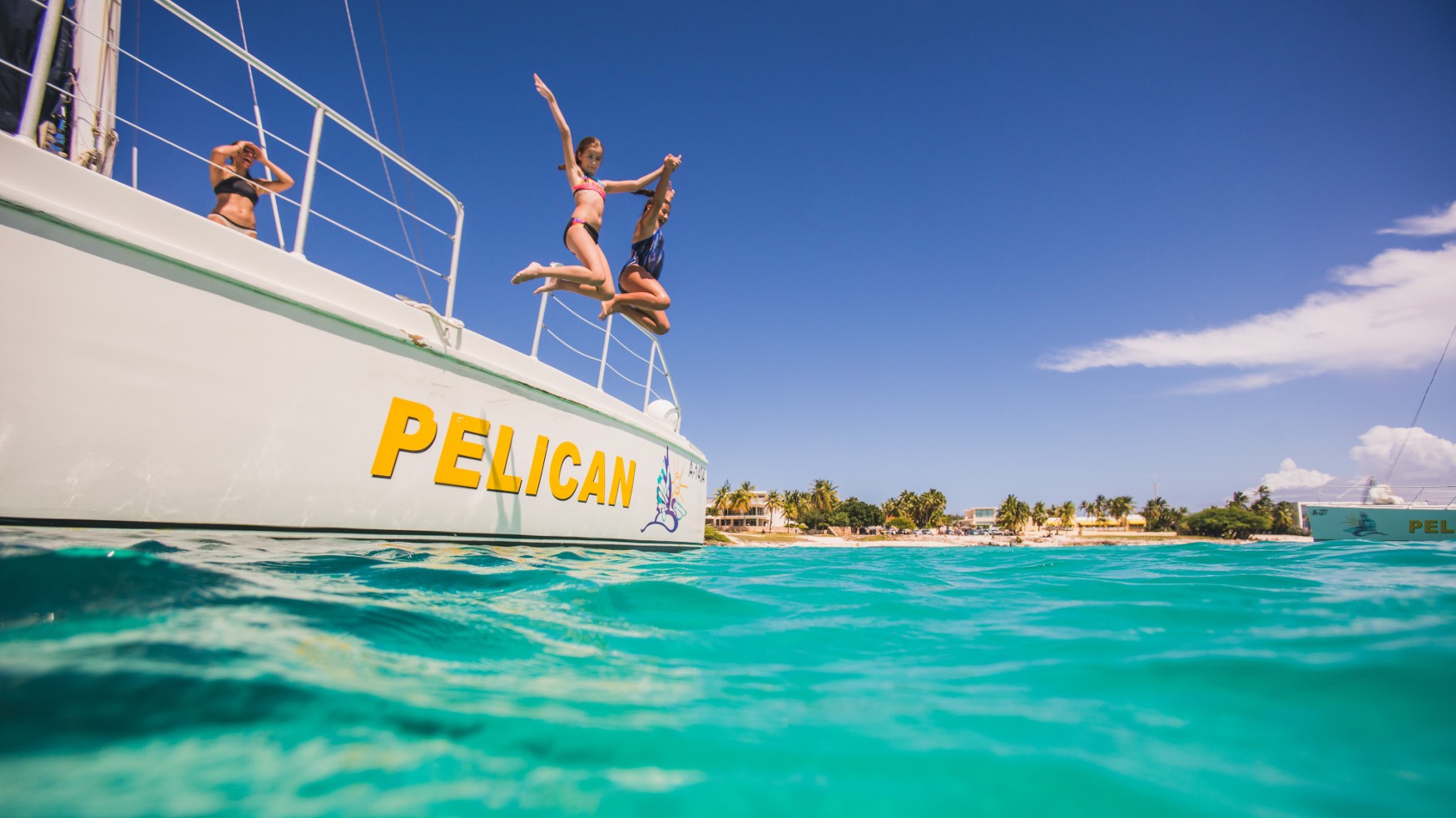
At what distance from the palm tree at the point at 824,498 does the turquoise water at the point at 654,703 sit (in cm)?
7083

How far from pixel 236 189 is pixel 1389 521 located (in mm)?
25303

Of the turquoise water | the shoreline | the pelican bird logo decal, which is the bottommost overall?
A: the shoreline

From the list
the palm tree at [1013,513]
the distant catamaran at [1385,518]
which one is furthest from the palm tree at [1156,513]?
the distant catamaran at [1385,518]

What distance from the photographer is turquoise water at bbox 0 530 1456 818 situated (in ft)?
3.15

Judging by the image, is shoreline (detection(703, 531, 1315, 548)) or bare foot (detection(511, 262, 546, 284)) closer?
bare foot (detection(511, 262, 546, 284))

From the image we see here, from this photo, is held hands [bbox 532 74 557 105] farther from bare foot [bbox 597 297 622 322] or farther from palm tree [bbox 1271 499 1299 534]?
palm tree [bbox 1271 499 1299 534]

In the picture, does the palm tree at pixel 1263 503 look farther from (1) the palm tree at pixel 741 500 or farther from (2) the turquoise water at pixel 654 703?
(2) the turquoise water at pixel 654 703

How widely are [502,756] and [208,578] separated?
1526 mm

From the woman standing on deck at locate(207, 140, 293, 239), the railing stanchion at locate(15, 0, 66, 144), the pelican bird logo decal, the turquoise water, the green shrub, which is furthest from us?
the green shrub

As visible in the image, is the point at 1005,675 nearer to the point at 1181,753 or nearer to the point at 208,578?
the point at 1181,753

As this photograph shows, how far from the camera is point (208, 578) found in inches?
73.5

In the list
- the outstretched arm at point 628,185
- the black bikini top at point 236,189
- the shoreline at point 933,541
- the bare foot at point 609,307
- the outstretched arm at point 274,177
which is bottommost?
the shoreline at point 933,541

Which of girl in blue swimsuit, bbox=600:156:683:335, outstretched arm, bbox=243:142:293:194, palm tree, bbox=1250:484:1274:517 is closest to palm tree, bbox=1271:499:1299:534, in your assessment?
palm tree, bbox=1250:484:1274:517

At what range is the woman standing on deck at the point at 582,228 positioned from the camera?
13.3ft
